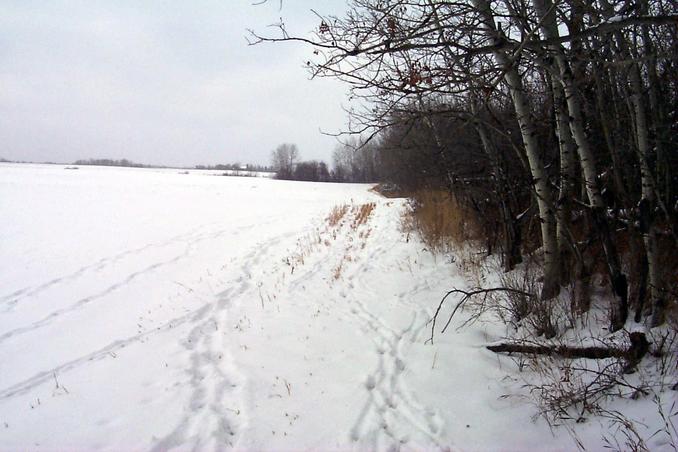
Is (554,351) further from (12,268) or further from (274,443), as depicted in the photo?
(12,268)

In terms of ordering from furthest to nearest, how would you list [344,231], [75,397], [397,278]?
[344,231] < [397,278] < [75,397]

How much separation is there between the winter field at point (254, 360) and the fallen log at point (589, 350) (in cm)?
18

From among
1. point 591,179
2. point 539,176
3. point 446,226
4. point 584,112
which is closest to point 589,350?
point 591,179

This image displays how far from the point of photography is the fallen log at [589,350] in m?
2.79

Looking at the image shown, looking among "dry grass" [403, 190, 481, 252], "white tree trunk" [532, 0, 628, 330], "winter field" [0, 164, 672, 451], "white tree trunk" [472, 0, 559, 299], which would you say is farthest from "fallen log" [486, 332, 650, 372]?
"dry grass" [403, 190, 481, 252]

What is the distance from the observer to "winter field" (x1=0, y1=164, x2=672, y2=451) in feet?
9.38

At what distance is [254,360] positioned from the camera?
4.00 metres

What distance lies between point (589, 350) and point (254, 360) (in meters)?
3.24

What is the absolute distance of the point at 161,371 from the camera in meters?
3.88

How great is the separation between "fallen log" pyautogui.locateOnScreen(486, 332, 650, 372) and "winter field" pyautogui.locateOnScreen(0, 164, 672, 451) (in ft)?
0.57

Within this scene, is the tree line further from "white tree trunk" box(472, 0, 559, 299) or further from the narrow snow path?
the narrow snow path

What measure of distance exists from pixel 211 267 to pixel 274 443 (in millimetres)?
6325

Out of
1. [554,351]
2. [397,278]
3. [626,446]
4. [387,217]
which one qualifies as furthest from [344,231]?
[626,446]

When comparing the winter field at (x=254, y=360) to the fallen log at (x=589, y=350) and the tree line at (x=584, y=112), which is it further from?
the tree line at (x=584, y=112)
